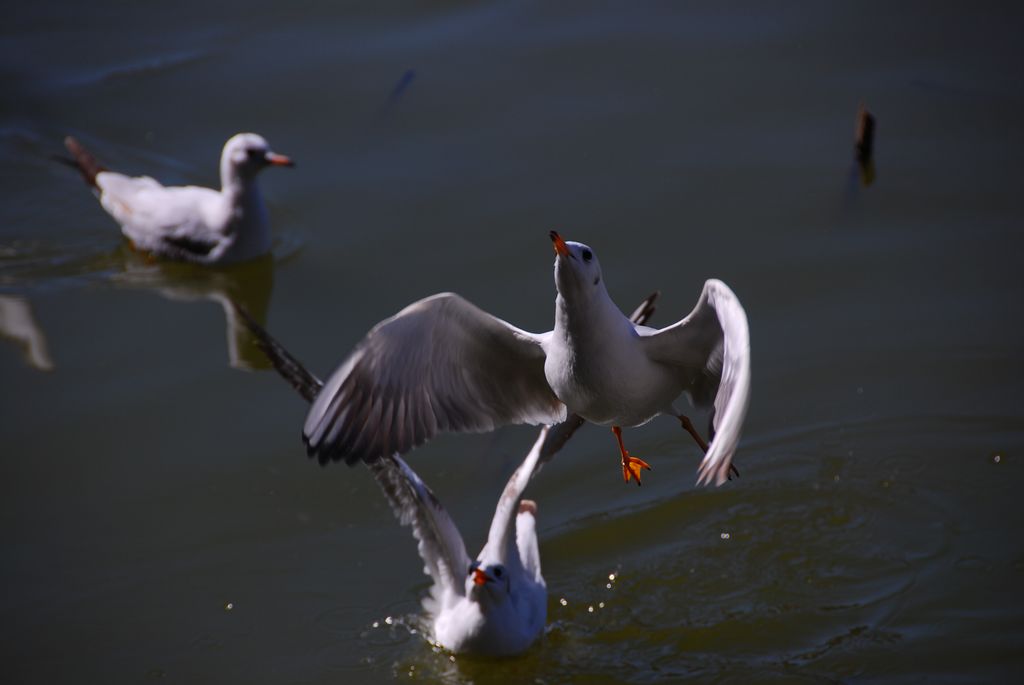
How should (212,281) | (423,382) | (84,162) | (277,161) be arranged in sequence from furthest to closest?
(84,162), (212,281), (277,161), (423,382)

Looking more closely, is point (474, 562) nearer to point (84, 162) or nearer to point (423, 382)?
point (423, 382)

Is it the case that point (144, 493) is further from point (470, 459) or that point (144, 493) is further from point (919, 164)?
point (919, 164)

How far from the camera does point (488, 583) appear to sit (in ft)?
16.9

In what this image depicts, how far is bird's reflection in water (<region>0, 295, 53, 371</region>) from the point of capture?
6.88 metres

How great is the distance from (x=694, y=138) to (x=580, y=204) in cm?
97

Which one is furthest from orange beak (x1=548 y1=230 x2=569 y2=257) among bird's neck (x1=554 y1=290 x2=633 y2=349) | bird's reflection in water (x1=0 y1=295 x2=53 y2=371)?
bird's reflection in water (x1=0 y1=295 x2=53 y2=371)

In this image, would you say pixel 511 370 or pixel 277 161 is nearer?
pixel 511 370

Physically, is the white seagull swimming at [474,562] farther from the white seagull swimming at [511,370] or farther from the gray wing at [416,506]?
the white seagull swimming at [511,370]

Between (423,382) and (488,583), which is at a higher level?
(423,382)

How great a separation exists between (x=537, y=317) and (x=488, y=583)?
1.92 metres

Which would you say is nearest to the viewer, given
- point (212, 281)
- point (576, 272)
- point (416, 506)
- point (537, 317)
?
point (576, 272)

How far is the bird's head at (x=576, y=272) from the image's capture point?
420cm

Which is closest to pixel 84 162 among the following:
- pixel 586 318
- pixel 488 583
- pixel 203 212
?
pixel 203 212

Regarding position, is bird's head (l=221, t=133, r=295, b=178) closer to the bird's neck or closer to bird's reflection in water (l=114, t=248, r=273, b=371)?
bird's reflection in water (l=114, t=248, r=273, b=371)
